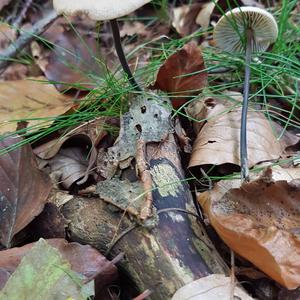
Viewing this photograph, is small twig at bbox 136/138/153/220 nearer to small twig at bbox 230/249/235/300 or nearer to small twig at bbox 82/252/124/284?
small twig at bbox 82/252/124/284

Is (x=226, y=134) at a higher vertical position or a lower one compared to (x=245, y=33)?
lower

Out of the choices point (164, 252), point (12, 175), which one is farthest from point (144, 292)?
point (12, 175)

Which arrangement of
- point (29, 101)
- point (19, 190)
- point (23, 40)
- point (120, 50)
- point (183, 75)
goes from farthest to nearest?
point (23, 40) → point (29, 101) → point (183, 75) → point (120, 50) → point (19, 190)

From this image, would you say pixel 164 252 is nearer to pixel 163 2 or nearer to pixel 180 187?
pixel 180 187

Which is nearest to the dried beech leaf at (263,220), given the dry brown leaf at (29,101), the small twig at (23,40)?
the dry brown leaf at (29,101)

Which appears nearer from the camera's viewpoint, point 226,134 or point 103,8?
point 103,8

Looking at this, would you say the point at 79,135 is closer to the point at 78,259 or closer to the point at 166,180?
the point at 166,180

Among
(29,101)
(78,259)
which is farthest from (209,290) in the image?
(29,101)

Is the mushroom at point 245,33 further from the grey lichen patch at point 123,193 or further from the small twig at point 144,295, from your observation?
the small twig at point 144,295
